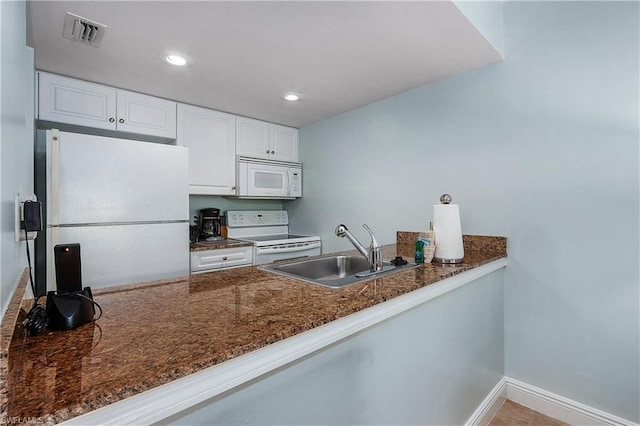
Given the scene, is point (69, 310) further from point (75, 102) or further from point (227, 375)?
point (75, 102)

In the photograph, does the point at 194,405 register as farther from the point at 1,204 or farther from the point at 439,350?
the point at 439,350

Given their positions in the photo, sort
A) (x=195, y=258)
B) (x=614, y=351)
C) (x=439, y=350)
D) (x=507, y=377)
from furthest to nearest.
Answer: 1. (x=195, y=258)
2. (x=507, y=377)
3. (x=614, y=351)
4. (x=439, y=350)

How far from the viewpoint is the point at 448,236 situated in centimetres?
167

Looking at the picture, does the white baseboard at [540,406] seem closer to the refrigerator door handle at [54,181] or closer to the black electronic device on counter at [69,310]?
the black electronic device on counter at [69,310]

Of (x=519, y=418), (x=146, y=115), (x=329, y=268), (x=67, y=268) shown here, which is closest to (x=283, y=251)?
(x=329, y=268)

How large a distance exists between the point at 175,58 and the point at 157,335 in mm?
1790

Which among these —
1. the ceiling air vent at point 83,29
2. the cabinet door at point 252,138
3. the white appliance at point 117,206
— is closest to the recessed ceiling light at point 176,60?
the ceiling air vent at point 83,29

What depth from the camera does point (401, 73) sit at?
2.14 metres

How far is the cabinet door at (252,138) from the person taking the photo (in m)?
3.07

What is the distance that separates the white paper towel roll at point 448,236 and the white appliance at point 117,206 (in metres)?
1.80

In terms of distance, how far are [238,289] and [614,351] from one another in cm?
194

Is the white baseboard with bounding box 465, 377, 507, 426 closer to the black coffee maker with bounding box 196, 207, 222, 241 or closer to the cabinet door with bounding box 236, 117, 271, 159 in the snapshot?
the black coffee maker with bounding box 196, 207, 222, 241

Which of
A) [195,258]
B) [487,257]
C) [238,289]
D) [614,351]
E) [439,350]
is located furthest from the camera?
[195,258]

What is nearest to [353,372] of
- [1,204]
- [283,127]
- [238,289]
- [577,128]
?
[238,289]
